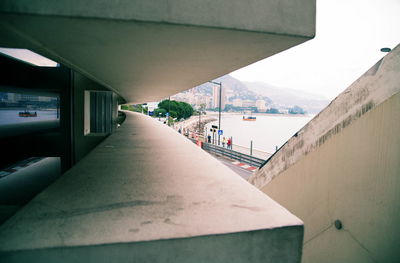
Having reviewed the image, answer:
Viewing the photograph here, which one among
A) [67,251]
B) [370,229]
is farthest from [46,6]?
[370,229]

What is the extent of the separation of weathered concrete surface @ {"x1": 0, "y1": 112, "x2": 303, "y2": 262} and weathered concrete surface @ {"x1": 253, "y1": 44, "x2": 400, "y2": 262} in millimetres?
1890

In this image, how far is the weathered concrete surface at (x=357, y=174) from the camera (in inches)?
119

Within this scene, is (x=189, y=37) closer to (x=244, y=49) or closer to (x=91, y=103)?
(x=244, y=49)

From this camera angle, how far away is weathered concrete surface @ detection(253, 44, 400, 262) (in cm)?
302

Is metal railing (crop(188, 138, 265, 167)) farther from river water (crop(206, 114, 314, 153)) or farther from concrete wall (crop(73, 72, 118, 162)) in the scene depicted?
concrete wall (crop(73, 72, 118, 162))

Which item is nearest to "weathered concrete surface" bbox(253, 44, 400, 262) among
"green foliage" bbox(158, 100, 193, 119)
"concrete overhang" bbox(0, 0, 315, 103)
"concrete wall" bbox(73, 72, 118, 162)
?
"concrete overhang" bbox(0, 0, 315, 103)

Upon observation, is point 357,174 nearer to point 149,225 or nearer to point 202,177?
point 202,177

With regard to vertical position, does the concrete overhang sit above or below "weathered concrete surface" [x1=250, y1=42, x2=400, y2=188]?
above

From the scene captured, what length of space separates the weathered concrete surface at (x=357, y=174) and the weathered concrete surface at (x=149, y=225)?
189 centimetres

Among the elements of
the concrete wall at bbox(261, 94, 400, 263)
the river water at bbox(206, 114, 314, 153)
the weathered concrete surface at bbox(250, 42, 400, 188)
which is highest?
the weathered concrete surface at bbox(250, 42, 400, 188)

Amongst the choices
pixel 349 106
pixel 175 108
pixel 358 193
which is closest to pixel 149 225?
pixel 358 193

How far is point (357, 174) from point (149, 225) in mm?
3304

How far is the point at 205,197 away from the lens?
2.54 m

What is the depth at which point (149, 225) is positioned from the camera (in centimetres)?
190
